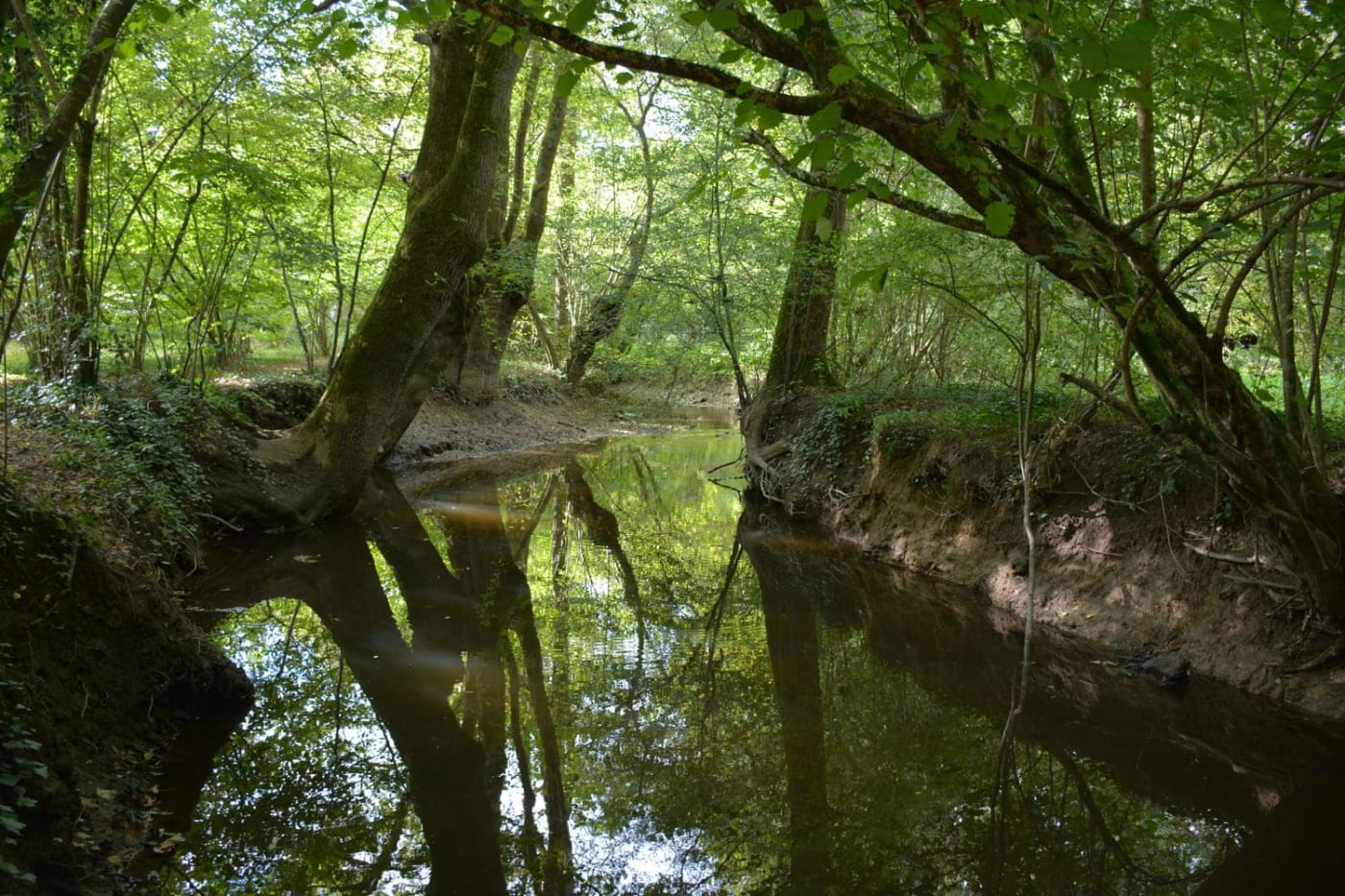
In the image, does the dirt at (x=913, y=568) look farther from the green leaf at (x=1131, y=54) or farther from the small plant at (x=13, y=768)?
the green leaf at (x=1131, y=54)

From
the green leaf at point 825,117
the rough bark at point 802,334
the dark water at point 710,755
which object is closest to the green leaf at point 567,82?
the green leaf at point 825,117

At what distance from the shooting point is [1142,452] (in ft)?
20.5

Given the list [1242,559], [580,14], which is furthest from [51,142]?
[1242,559]

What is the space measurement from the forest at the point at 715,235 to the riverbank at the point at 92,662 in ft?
0.22

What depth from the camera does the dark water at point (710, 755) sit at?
3289 millimetres

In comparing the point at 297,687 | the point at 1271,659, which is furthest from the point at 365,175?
the point at 1271,659

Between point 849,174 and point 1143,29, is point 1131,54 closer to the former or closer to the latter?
point 1143,29

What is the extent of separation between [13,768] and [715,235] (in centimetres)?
1142

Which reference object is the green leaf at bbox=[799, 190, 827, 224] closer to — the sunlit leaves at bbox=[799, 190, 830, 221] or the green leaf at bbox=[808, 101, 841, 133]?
the sunlit leaves at bbox=[799, 190, 830, 221]

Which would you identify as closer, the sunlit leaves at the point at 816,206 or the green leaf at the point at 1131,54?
the green leaf at the point at 1131,54

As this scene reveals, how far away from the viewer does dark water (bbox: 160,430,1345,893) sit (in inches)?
129

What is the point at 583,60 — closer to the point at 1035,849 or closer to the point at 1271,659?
the point at 1035,849

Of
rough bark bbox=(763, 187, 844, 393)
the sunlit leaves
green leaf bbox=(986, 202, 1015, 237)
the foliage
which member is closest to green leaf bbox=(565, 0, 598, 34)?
the sunlit leaves

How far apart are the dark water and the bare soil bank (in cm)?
→ 31
